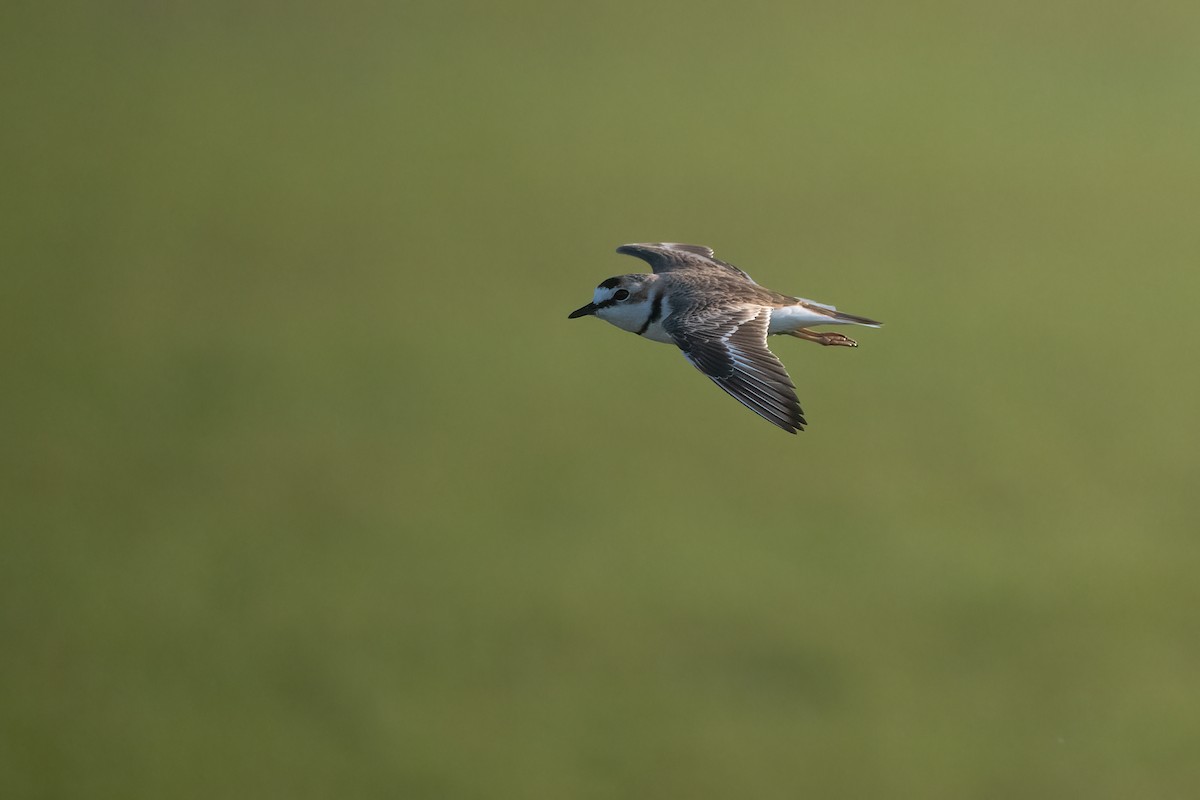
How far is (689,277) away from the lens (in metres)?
7.27

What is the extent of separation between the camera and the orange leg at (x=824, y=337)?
7168mm

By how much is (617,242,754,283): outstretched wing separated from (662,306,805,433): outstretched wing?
1.16 m

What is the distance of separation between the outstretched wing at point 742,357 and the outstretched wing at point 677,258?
45.9 inches

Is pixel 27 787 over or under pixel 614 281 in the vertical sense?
under

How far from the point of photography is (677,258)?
8.14 m

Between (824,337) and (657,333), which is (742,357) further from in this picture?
(824,337)

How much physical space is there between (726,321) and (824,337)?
3.26 feet

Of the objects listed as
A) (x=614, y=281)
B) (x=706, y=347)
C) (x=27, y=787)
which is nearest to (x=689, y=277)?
(x=614, y=281)

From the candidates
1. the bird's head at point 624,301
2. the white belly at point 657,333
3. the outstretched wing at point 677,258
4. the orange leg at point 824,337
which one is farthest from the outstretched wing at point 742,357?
the outstretched wing at point 677,258

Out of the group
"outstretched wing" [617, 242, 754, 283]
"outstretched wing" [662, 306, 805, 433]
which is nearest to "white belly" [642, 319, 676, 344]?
"outstretched wing" [662, 306, 805, 433]

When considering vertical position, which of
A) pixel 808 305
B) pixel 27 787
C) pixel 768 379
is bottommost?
pixel 27 787

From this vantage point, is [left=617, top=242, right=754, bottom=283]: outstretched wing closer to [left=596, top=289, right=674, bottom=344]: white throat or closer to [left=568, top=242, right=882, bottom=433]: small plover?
[left=568, top=242, right=882, bottom=433]: small plover

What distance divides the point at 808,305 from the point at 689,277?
0.66 m

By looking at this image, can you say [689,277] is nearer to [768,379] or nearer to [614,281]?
[614,281]
